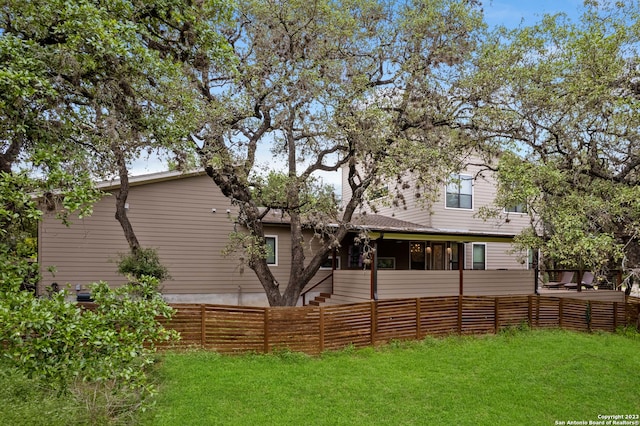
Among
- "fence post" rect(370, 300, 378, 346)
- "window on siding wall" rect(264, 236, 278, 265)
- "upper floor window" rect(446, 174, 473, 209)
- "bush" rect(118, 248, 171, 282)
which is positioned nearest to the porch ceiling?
"fence post" rect(370, 300, 378, 346)

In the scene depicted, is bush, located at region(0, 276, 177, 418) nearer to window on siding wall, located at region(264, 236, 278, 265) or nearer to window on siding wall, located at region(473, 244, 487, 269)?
window on siding wall, located at region(264, 236, 278, 265)

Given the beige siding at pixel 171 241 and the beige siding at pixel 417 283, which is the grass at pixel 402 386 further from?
the beige siding at pixel 171 241

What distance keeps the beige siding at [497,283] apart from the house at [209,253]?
0.11 ft

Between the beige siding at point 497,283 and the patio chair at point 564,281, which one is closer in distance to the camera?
the beige siding at point 497,283

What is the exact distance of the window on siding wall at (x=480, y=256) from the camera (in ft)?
60.8

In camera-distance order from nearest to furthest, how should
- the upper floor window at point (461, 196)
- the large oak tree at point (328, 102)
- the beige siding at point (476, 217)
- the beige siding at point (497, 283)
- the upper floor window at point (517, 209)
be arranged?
1. the large oak tree at point (328, 102)
2. the upper floor window at point (517, 209)
3. the beige siding at point (497, 283)
4. the beige siding at point (476, 217)
5. the upper floor window at point (461, 196)

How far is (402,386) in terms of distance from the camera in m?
8.10

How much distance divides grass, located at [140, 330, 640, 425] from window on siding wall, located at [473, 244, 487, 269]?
24.2ft

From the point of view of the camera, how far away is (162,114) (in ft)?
22.0

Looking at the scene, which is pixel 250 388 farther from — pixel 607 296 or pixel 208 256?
pixel 607 296

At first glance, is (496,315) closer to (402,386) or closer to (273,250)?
(402,386)

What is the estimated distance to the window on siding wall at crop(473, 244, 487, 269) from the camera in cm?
1853

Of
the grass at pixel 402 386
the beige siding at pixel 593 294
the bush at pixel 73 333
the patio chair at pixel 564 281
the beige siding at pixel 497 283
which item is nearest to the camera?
the bush at pixel 73 333

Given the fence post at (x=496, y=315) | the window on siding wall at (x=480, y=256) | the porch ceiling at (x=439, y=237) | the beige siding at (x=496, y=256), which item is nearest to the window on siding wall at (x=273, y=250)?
the porch ceiling at (x=439, y=237)
